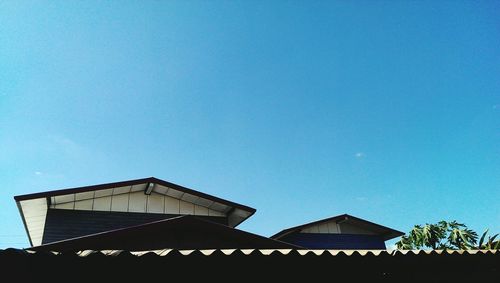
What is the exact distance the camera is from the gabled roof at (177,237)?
7219 mm

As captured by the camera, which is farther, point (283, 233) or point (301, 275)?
point (283, 233)

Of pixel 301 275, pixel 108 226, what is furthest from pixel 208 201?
pixel 301 275

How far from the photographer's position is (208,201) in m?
13.0

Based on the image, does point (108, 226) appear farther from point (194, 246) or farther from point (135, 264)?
point (135, 264)

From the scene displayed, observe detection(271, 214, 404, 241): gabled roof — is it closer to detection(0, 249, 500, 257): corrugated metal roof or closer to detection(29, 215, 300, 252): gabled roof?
detection(29, 215, 300, 252): gabled roof

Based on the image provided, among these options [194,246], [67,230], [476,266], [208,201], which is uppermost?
[208,201]

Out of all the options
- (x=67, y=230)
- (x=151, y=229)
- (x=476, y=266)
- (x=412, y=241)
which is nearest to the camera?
(x=476, y=266)

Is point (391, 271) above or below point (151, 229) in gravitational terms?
below

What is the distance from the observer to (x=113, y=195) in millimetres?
12477

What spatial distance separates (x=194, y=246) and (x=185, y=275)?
3726 millimetres

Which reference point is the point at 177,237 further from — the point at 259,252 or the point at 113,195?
the point at 113,195

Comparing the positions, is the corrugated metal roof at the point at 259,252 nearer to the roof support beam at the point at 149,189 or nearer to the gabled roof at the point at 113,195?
the gabled roof at the point at 113,195

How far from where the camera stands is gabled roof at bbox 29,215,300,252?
7.22 metres

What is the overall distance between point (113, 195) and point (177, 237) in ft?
19.3
